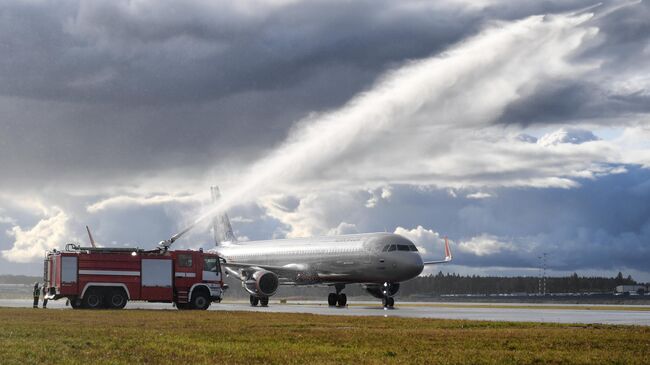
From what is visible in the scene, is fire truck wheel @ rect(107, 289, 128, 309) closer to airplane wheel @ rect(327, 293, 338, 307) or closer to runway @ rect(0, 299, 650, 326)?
runway @ rect(0, 299, 650, 326)

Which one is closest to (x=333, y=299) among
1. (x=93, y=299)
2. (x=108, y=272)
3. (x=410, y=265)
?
(x=410, y=265)

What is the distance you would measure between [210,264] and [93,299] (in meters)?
7.79

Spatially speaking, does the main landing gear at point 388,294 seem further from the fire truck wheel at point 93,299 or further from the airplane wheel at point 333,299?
the fire truck wheel at point 93,299

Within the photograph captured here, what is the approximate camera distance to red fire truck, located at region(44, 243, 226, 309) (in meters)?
56.8

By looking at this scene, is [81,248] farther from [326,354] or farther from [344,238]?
[326,354]

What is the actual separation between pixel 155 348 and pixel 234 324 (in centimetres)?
1305

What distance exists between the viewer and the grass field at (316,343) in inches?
852

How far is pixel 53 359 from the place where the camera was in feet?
69.5

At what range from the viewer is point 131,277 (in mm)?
57375

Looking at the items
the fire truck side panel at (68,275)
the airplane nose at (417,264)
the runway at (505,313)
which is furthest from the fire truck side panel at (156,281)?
the airplane nose at (417,264)

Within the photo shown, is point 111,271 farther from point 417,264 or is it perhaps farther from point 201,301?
point 417,264

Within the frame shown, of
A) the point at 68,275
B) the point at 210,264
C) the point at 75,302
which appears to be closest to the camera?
the point at 68,275

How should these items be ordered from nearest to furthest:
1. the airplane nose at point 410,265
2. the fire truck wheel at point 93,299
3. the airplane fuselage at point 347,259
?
1. the fire truck wheel at point 93,299
2. the airplane nose at point 410,265
3. the airplane fuselage at point 347,259

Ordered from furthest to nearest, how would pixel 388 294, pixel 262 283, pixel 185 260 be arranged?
pixel 262 283, pixel 388 294, pixel 185 260
